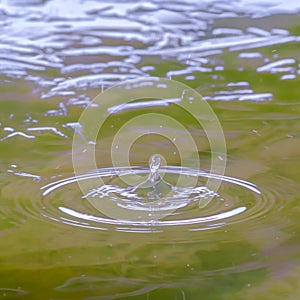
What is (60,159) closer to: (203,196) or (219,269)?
(203,196)

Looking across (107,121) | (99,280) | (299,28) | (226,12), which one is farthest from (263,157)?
(226,12)

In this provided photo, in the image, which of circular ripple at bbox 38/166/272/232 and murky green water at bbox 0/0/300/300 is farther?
circular ripple at bbox 38/166/272/232

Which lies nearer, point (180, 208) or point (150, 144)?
point (180, 208)

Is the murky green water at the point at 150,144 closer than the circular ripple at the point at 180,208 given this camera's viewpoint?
Yes

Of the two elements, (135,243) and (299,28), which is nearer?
(135,243)
